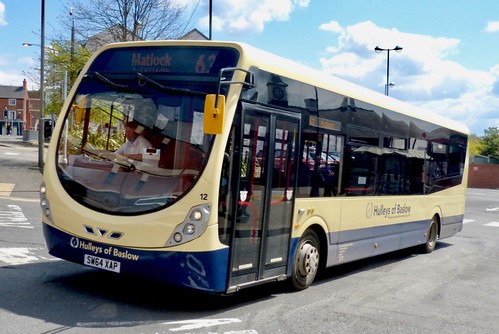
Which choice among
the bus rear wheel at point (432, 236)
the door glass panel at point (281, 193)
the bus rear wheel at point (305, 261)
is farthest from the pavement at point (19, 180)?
the door glass panel at point (281, 193)

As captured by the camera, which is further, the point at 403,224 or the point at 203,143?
the point at 403,224

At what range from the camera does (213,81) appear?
6.50 m

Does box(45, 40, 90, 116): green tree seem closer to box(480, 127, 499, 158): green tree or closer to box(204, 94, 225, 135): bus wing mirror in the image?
box(204, 94, 225, 135): bus wing mirror

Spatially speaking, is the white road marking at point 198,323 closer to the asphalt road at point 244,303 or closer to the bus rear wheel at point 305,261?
the asphalt road at point 244,303

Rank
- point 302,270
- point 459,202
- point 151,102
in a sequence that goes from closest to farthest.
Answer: point 151,102 → point 302,270 → point 459,202

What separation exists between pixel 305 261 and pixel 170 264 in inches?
98.0

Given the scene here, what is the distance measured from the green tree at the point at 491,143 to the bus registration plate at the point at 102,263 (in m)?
67.7

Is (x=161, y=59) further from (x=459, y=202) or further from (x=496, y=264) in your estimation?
(x=459, y=202)

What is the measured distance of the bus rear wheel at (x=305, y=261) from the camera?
7953 millimetres

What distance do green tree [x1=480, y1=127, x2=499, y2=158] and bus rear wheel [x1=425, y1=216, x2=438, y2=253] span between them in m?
58.8

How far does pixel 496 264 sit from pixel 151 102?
28.9 feet

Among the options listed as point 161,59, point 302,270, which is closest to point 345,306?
point 302,270

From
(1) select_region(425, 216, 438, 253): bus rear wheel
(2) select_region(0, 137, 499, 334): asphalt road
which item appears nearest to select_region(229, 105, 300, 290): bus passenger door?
(2) select_region(0, 137, 499, 334): asphalt road

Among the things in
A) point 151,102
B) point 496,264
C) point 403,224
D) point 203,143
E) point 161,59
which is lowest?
point 496,264
